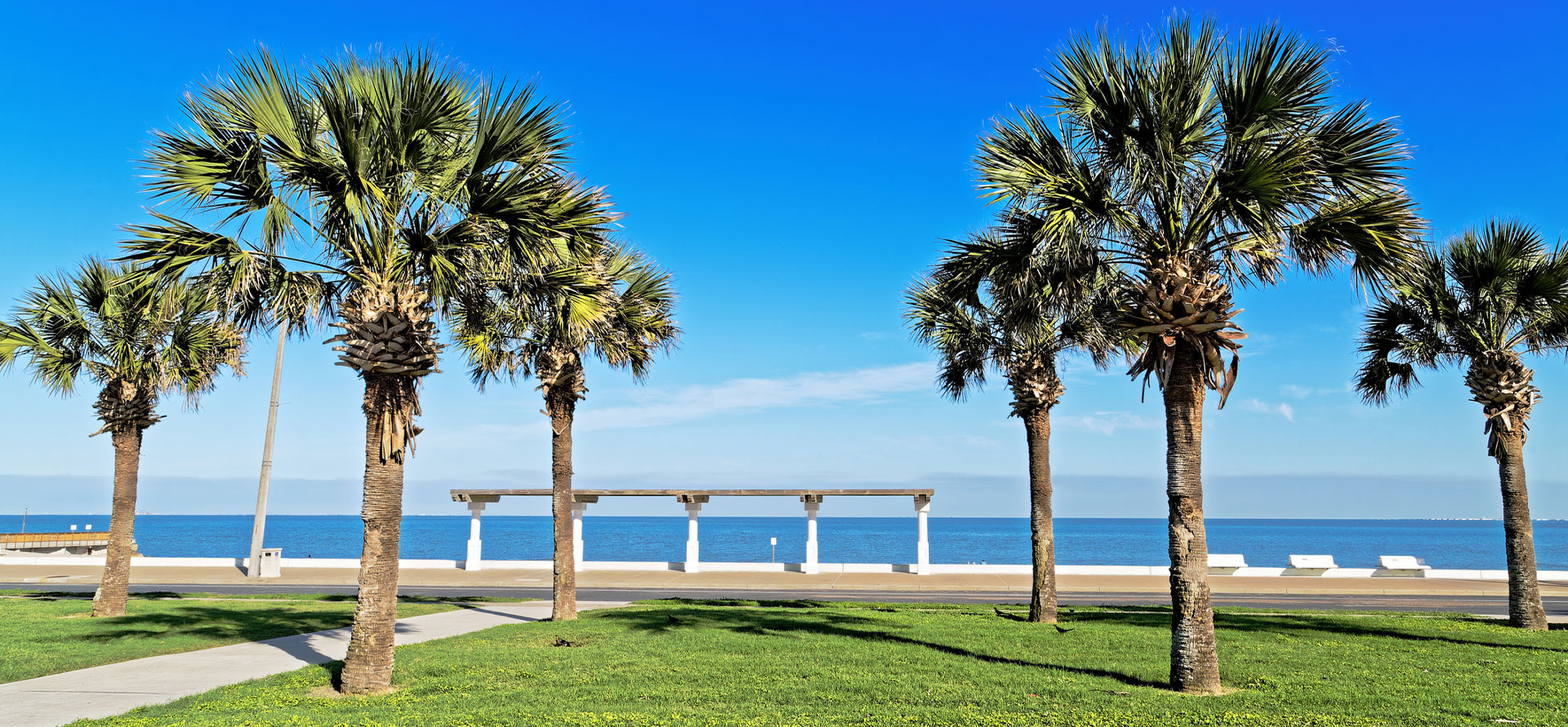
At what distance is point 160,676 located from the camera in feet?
34.4

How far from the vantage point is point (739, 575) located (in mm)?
30359

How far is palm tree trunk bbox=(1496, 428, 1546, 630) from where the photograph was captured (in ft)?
→ 48.6

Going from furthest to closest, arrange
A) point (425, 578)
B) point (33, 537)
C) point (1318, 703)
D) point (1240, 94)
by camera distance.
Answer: point (33, 537), point (425, 578), point (1240, 94), point (1318, 703)

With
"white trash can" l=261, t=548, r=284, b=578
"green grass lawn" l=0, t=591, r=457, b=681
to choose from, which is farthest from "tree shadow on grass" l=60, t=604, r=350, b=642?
"white trash can" l=261, t=548, r=284, b=578

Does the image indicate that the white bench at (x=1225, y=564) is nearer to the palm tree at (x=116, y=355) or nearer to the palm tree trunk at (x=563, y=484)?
the palm tree trunk at (x=563, y=484)

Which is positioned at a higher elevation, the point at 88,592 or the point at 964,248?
the point at 964,248

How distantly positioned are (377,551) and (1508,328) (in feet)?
56.9

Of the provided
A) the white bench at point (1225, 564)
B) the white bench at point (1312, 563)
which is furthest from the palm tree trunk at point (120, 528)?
the white bench at point (1312, 563)

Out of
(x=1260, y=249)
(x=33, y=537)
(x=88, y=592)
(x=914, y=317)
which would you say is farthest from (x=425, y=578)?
(x=33, y=537)

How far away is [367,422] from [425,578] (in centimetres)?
2073

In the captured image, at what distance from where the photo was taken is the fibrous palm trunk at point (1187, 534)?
9.45 metres

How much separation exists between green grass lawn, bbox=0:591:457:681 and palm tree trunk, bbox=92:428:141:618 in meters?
0.34

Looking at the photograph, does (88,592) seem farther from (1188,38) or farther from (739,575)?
(1188,38)

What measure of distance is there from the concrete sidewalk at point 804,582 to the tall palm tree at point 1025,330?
9686mm
